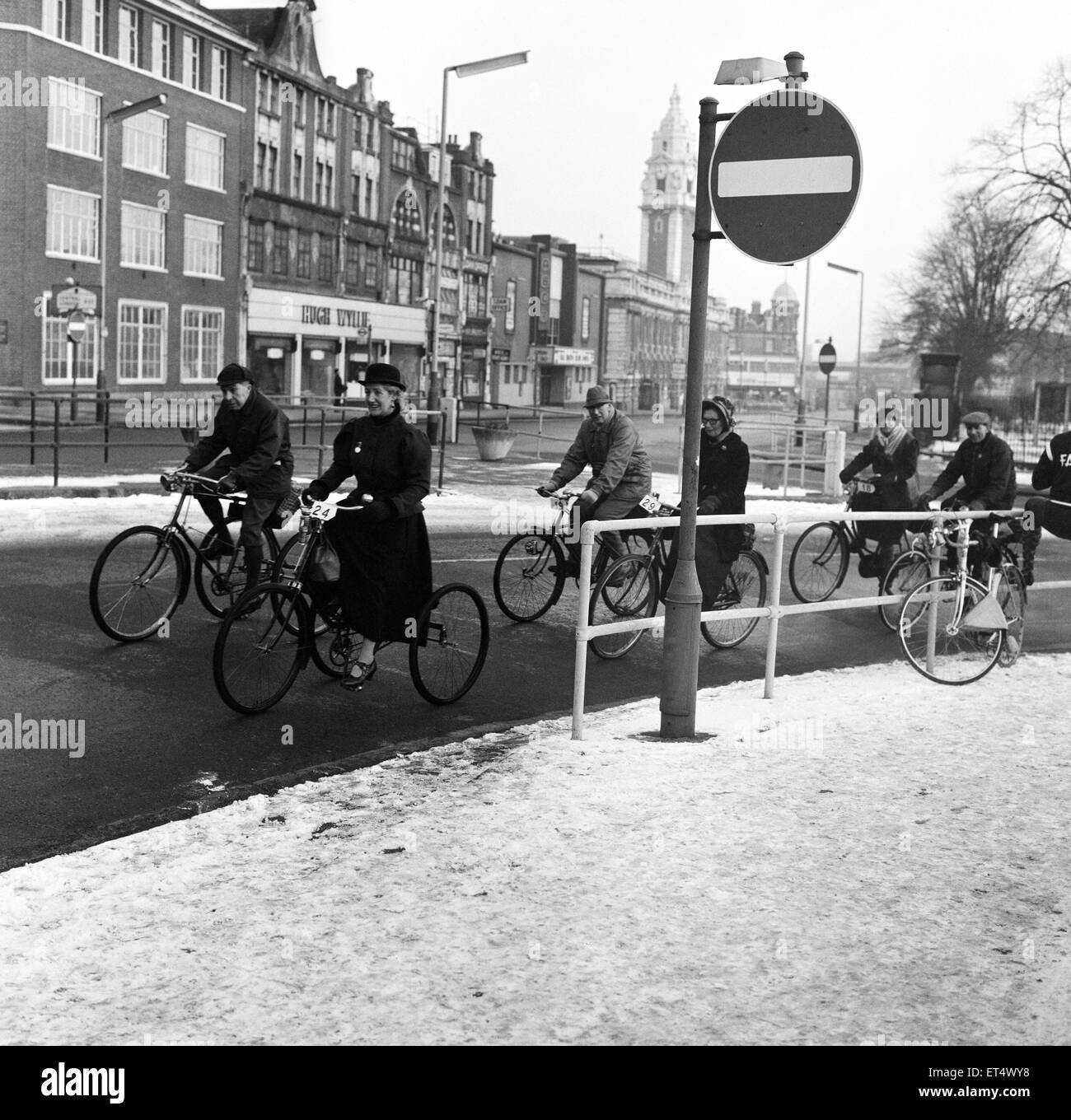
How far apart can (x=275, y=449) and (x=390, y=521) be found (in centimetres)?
210

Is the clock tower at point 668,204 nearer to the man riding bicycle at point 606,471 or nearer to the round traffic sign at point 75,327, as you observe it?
the round traffic sign at point 75,327

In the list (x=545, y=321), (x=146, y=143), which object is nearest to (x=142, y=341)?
(x=146, y=143)

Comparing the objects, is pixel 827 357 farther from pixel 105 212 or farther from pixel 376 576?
pixel 376 576

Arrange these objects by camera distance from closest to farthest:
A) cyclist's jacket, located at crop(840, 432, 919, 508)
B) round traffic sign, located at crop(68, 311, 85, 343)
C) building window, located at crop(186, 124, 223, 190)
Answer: cyclist's jacket, located at crop(840, 432, 919, 508), round traffic sign, located at crop(68, 311, 85, 343), building window, located at crop(186, 124, 223, 190)

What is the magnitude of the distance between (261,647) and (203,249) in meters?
44.6

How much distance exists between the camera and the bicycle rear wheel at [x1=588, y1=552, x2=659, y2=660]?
32.7ft

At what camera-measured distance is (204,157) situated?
4978 centimetres

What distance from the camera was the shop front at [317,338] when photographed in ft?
177

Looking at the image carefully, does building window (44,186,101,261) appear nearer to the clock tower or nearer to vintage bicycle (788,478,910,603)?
vintage bicycle (788,478,910,603)

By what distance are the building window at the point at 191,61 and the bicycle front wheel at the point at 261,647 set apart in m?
44.2

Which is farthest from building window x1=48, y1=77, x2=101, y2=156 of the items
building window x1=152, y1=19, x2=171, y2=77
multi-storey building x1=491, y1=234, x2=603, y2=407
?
multi-storey building x1=491, y1=234, x2=603, y2=407

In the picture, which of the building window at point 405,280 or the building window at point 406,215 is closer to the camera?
the building window at point 405,280

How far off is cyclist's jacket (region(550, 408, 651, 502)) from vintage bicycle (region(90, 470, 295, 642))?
7.60 feet
